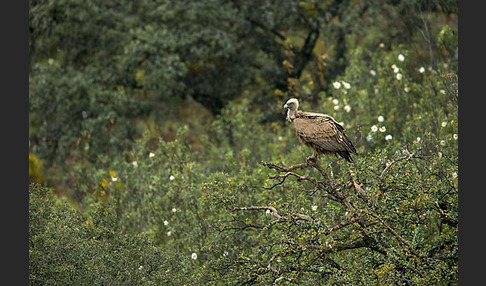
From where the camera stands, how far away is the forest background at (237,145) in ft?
41.3

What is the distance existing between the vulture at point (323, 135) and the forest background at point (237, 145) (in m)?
0.43

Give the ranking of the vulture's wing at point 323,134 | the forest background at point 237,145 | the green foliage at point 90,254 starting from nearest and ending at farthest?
the forest background at point 237,145 < the vulture's wing at point 323,134 < the green foliage at point 90,254

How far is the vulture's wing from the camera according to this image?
12719mm

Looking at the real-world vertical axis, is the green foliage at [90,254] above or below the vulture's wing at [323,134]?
below

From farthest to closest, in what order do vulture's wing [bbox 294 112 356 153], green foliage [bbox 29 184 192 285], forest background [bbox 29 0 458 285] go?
green foliage [bbox 29 184 192 285], vulture's wing [bbox 294 112 356 153], forest background [bbox 29 0 458 285]

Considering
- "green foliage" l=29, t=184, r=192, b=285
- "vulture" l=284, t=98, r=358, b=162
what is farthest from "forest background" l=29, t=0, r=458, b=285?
"vulture" l=284, t=98, r=358, b=162

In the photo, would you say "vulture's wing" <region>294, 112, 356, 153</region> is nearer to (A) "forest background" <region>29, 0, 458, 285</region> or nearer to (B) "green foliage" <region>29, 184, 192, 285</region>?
(A) "forest background" <region>29, 0, 458, 285</region>

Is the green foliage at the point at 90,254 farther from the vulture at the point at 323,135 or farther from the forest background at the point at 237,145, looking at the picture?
the vulture at the point at 323,135

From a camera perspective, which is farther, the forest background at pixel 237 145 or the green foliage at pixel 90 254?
the green foliage at pixel 90 254

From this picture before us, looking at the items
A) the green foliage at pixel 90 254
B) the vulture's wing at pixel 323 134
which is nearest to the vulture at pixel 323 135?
the vulture's wing at pixel 323 134

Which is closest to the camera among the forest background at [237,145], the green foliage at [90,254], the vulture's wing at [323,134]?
the forest background at [237,145]

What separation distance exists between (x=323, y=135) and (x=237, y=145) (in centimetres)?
1108

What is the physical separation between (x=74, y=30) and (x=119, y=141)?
4.26 m

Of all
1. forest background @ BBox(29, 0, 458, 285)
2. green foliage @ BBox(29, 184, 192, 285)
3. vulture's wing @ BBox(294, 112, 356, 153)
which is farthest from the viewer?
green foliage @ BBox(29, 184, 192, 285)
